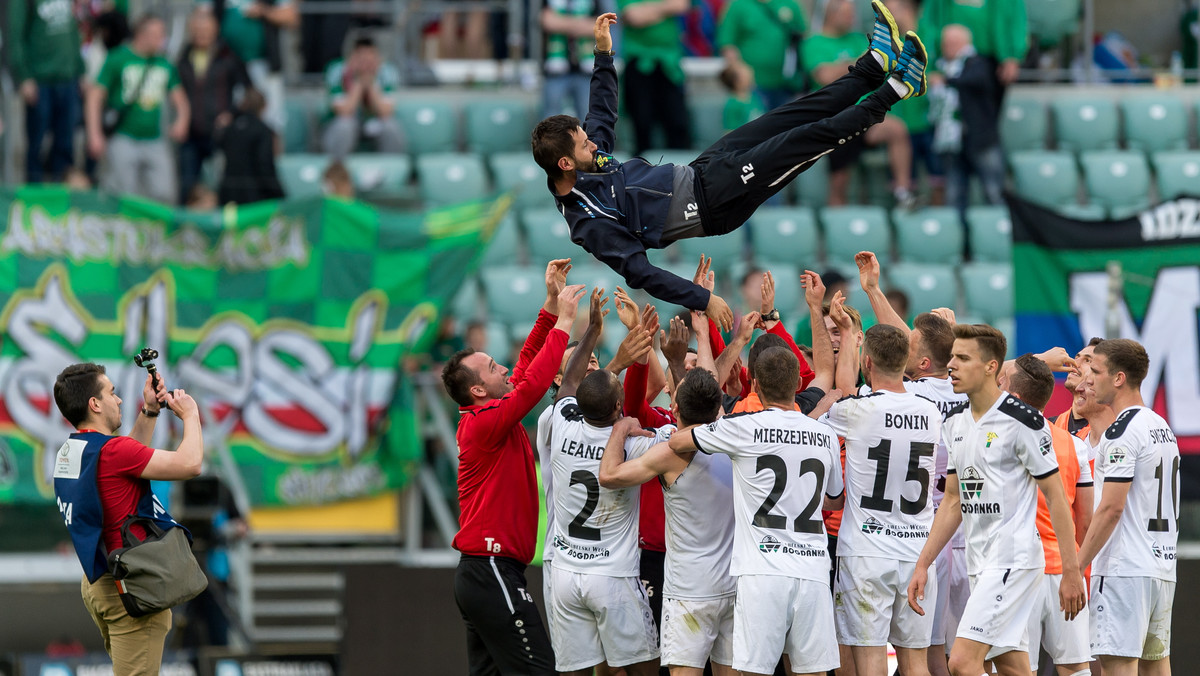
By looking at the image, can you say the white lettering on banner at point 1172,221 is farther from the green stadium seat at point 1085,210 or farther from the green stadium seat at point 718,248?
the green stadium seat at point 718,248

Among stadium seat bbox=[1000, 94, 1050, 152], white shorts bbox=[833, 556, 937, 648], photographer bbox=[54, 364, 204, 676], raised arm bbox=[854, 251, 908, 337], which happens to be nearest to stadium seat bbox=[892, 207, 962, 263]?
stadium seat bbox=[1000, 94, 1050, 152]

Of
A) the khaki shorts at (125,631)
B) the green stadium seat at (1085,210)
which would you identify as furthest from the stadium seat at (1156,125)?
the khaki shorts at (125,631)

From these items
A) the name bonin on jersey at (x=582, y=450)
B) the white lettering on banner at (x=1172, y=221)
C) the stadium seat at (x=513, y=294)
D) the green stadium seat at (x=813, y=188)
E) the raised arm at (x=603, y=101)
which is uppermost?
the raised arm at (x=603, y=101)

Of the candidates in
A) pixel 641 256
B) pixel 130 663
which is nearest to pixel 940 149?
pixel 641 256

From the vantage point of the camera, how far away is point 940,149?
48.7 feet

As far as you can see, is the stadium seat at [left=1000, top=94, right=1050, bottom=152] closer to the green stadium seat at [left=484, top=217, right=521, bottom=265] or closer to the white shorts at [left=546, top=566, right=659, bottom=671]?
the green stadium seat at [left=484, top=217, right=521, bottom=265]

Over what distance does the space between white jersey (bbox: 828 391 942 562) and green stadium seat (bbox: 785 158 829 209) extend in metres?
7.81

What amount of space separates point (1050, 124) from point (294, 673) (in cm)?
998

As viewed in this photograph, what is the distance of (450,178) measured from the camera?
1495 centimetres

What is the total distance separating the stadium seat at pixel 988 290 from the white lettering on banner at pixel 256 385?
5.63 meters

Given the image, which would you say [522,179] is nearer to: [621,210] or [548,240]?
[548,240]

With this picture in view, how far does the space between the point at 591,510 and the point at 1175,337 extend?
6.51 meters

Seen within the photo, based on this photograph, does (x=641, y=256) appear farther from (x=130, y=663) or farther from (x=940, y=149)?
(x=940, y=149)

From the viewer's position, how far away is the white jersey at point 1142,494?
7.92 m
